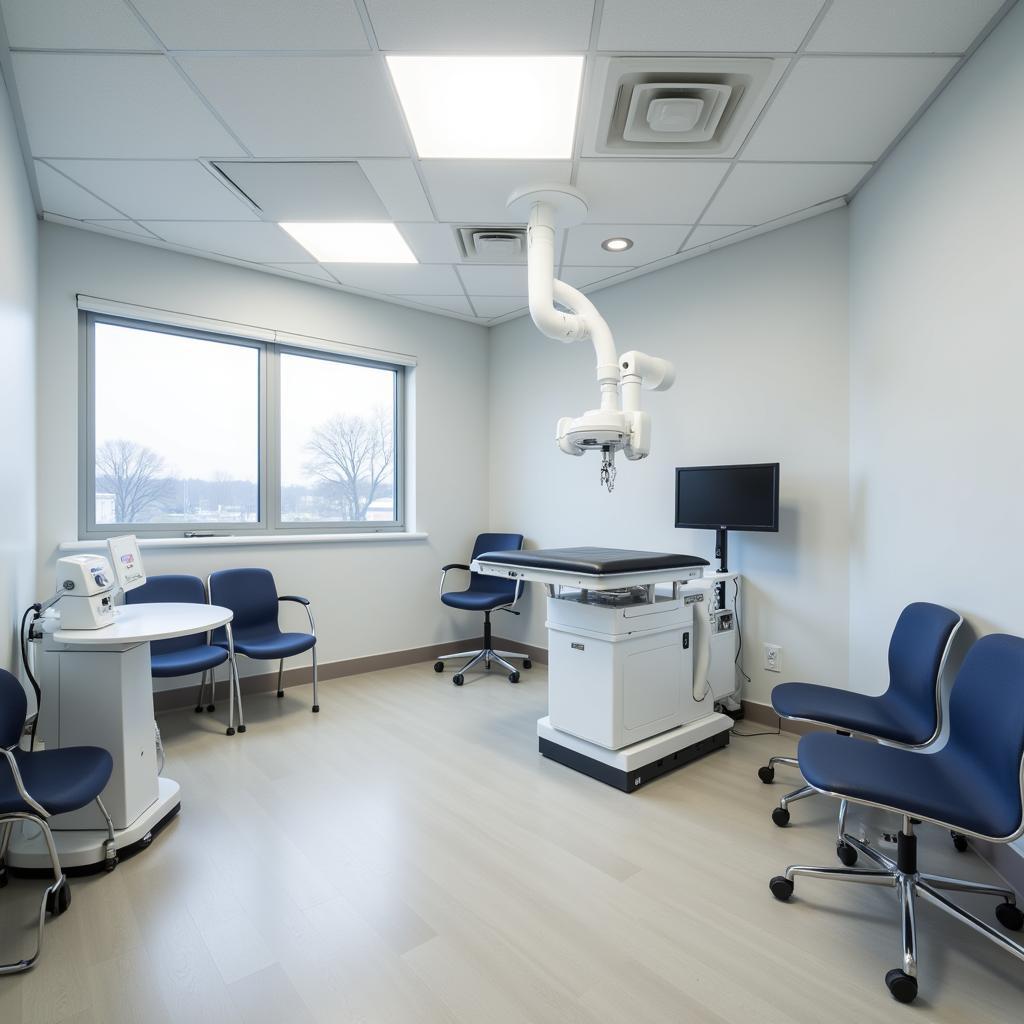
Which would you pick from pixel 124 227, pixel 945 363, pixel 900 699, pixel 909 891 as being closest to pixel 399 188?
pixel 124 227

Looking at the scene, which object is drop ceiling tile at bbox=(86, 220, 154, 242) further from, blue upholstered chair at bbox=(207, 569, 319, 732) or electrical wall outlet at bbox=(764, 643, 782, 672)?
electrical wall outlet at bbox=(764, 643, 782, 672)

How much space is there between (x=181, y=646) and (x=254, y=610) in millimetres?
443

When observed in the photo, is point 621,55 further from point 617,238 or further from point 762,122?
point 617,238

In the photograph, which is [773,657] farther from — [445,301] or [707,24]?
[445,301]

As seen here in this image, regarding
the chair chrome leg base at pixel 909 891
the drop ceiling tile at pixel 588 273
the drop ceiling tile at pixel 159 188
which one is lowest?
the chair chrome leg base at pixel 909 891

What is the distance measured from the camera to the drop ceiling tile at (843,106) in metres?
1.99

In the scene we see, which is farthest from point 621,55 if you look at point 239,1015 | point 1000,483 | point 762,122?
point 239,1015

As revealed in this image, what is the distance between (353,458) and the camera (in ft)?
14.7

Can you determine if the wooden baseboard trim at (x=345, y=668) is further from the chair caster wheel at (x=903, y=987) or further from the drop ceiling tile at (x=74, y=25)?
the chair caster wheel at (x=903, y=987)

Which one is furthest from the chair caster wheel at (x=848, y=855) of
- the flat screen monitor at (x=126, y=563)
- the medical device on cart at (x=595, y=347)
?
the flat screen monitor at (x=126, y=563)

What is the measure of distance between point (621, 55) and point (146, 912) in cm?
309

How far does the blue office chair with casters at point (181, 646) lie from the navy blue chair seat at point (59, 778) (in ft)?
3.26

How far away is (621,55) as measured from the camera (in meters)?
1.92

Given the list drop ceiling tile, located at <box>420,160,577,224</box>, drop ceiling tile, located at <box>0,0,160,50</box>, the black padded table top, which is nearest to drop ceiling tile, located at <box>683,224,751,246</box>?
drop ceiling tile, located at <box>420,160,577,224</box>
